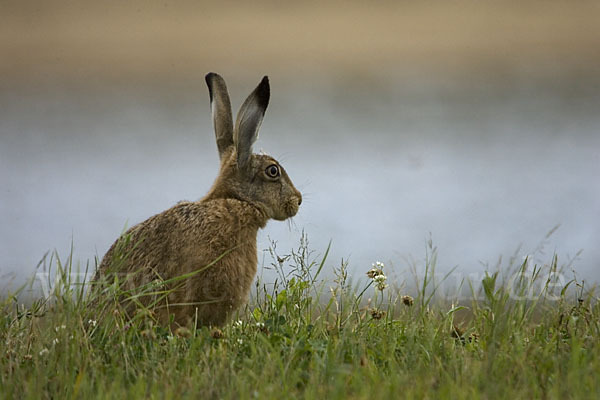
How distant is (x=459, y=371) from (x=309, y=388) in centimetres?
82

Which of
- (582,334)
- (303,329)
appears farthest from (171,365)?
(582,334)

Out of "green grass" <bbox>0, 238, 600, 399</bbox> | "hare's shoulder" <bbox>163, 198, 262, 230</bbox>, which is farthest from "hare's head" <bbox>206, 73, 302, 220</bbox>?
"green grass" <bbox>0, 238, 600, 399</bbox>

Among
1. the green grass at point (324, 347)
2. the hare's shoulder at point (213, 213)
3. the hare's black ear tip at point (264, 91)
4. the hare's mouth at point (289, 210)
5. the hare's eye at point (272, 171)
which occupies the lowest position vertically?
the green grass at point (324, 347)

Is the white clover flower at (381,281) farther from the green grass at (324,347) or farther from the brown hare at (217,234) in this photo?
the brown hare at (217,234)

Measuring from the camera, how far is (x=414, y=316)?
15.1 ft

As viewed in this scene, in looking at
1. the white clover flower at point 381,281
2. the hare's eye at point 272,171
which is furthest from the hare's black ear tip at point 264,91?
the white clover flower at point 381,281

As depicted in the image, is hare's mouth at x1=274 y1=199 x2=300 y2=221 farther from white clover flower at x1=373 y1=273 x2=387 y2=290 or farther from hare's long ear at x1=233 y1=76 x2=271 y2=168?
white clover flower at x1=373 y1=273 x2=387 y2=290

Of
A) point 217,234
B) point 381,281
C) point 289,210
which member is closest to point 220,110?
point 289,210

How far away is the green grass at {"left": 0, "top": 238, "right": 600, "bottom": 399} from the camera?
3.38 metres

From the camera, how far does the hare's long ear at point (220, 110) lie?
5957mm

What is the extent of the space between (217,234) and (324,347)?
1.51 metres

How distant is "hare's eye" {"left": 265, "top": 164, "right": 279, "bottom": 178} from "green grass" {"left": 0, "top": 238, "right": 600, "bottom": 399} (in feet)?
3.26

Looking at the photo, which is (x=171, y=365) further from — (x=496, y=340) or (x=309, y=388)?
(x=496, y=340)

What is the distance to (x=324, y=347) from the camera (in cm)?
396
